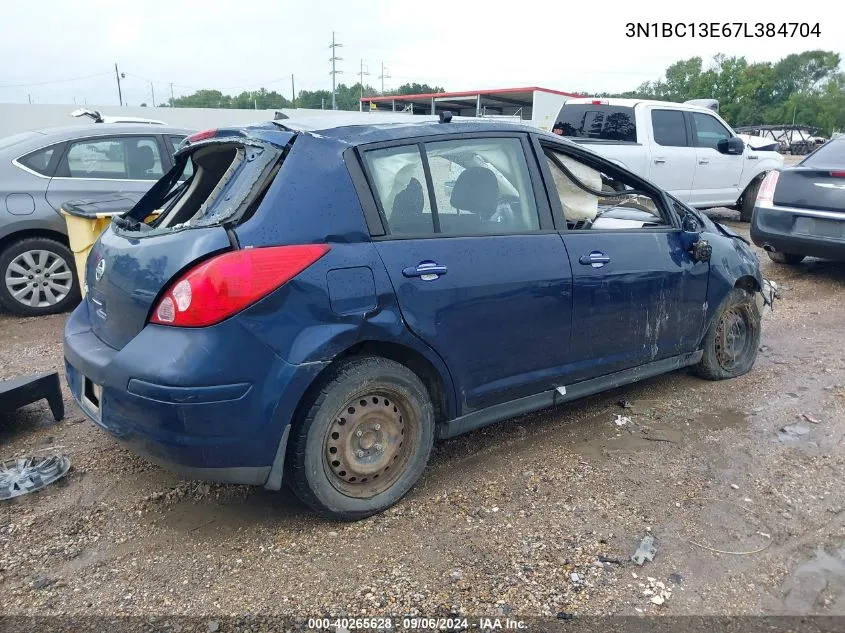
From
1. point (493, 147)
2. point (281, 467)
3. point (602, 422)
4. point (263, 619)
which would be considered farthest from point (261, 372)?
point (602, 422)

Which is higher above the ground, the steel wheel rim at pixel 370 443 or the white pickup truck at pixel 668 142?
the white pickup truck at pixel 668 142

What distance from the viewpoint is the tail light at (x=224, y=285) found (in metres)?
2.54

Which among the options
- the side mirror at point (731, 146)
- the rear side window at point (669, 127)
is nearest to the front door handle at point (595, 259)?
the rear side window at point (669, 127)

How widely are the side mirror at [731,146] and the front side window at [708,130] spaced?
0.56 ft

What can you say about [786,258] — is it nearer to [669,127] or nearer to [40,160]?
[669,127]

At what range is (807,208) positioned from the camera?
7383 mm

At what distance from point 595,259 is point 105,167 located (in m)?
4.93

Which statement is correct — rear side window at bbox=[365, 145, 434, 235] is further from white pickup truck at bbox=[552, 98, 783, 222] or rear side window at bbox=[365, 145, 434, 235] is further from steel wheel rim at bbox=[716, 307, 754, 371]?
white pickup truck at bbox=[552, 98, 783, 222]

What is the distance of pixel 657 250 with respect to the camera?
394 centimetres

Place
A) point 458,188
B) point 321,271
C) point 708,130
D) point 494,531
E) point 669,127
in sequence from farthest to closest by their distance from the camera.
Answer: point 708,130 → point 669,127 → point 458,188 → point 494,531 → point 321,271

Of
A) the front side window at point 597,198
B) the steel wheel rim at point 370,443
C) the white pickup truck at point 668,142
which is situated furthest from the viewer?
the white pickup truck at point 668,142

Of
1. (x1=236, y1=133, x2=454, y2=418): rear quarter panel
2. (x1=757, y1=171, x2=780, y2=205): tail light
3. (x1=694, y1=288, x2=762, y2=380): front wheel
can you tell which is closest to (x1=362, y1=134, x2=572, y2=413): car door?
(x1=236, y1=133, x2=454, y2=418): rear quarter panel

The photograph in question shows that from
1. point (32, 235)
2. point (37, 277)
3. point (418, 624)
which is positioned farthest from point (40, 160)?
point (418, 624)

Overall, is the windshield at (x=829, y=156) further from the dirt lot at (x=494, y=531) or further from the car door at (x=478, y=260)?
the car door at (x=478, y=260)
